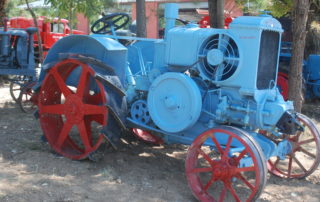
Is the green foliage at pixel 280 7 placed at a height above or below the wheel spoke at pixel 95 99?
above

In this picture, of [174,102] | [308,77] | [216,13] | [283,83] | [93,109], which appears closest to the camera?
[174,102]

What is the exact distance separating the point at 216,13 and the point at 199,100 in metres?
3.24

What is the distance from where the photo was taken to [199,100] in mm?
4086

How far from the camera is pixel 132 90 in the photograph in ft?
15.6

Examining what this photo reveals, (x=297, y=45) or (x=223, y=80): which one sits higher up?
(x=297, y=45)

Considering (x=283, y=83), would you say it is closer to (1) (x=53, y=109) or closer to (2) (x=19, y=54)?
(2) (x=19, y=54)

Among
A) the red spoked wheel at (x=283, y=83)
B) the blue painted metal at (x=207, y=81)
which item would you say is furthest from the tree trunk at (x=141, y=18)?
the red spoked wheel at (x=283, y=83)

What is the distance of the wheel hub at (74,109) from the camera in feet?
15.1

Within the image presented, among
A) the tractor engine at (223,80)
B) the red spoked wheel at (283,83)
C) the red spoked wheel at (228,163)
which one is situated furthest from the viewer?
the red spoked wheel at (283,83)

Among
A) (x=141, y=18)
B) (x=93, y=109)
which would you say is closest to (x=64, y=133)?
(x=93, y=109)

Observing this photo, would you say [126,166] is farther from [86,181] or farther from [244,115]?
[244,115]

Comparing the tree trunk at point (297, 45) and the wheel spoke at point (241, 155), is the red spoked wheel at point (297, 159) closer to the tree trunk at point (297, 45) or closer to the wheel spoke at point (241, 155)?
the wheel spoke at point (241, 155)

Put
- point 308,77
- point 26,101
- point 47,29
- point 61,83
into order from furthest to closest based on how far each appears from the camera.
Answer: point 47,29
point 308,77
point 26,101
point 61,83

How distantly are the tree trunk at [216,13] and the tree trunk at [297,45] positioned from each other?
1171 mm
